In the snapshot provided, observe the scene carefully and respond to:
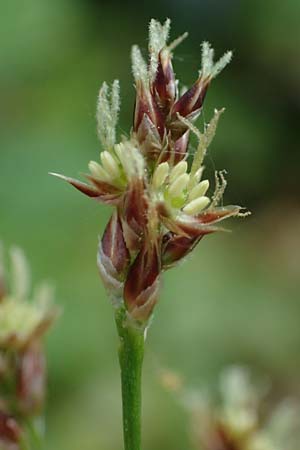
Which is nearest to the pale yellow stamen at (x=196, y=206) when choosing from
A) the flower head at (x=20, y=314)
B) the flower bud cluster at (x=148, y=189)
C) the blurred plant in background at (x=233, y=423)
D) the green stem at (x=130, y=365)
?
the flower bud cluster at (x=148, y=189)

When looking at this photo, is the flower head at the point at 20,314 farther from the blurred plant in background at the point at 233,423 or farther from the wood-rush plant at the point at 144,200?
the wood-rush plant at the point at 144,200

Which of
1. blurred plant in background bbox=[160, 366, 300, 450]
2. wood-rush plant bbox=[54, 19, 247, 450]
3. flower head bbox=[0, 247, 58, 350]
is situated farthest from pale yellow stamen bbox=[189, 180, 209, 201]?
blurred plant in background bbox=[160, 366, 300, 450]

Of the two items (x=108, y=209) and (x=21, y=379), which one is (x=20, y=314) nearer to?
(x=21, y=379)

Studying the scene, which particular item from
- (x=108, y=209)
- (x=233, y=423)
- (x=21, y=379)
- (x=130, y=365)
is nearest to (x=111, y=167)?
(x=130, y=365)

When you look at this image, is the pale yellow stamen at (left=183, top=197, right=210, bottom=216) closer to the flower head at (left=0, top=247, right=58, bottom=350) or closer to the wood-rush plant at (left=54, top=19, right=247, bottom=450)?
the wood-rush plant at (left=54, top=19, right=247, bottom=450)

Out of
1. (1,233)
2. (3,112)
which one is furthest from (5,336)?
(3,112)

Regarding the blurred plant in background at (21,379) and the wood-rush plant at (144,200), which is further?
the blurred plant in background at (21,379)

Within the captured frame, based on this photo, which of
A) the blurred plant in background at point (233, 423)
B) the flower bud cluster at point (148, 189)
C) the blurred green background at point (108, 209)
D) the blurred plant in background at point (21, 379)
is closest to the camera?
the flower bud cluster at point (148, 189)
